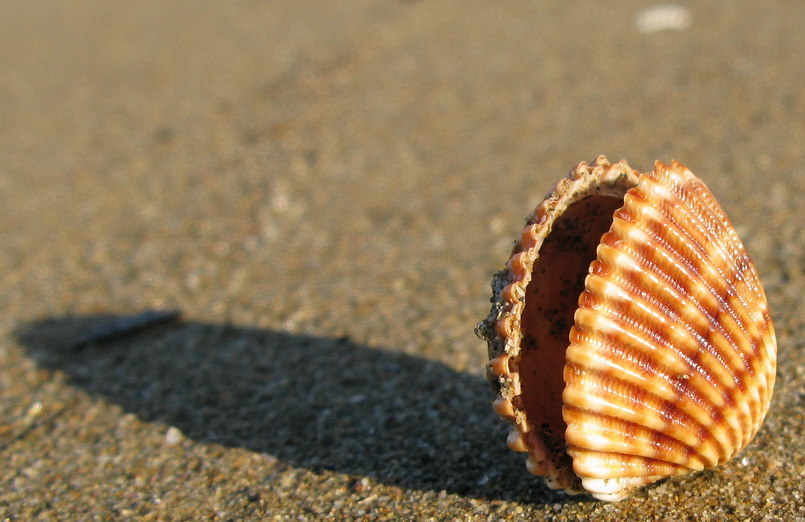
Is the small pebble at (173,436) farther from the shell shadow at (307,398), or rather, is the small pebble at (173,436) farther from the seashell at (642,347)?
the seashell at (642,347)

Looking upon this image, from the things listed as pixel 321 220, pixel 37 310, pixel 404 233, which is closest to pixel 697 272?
pixel 404 233

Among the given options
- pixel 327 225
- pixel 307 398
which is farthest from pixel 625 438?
pixel 327 225

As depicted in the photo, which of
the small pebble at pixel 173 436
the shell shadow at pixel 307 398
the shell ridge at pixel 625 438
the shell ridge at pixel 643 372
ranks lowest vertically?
the small pebble at pixel 173 436

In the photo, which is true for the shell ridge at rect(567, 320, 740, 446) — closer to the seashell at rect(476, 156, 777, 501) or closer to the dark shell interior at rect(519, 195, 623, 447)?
the seashell at rect(476, 156, 777, 501)

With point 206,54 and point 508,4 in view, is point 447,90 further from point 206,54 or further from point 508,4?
point 206,54

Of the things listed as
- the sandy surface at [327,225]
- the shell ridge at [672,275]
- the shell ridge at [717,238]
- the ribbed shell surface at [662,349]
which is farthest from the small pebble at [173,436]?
the shell ridge at [717,238]

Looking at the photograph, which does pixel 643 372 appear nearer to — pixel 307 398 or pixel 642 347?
pixel 642 347

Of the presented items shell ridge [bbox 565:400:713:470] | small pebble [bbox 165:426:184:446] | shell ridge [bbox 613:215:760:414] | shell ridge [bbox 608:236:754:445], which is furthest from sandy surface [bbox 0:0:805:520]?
shell ridge [bbox 613:215:760:414]
